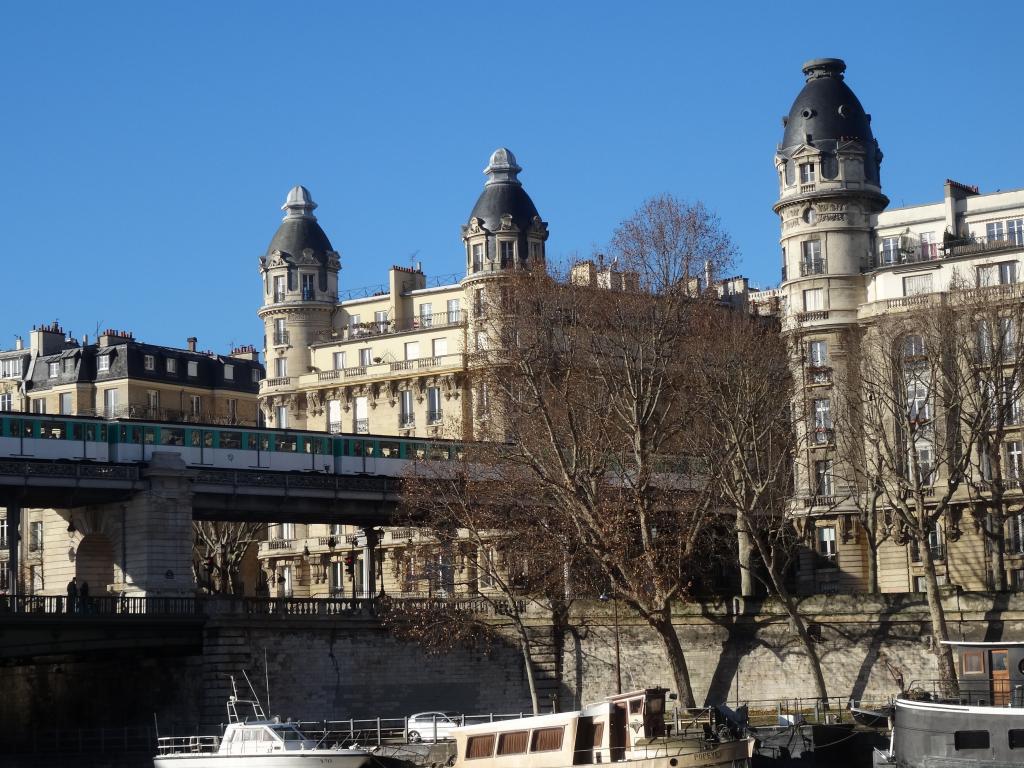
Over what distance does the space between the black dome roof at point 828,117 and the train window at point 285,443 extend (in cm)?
2819

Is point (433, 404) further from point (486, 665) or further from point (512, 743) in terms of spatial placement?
point (512, 743)

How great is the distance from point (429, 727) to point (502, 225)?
49.2 m

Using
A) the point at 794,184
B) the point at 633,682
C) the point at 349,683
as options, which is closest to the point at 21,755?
the point at 349,683

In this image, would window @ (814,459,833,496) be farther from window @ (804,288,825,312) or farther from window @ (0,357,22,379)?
window @ (0,357,22,379)

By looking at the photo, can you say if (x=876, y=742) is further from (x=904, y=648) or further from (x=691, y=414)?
(x=691, y=414)

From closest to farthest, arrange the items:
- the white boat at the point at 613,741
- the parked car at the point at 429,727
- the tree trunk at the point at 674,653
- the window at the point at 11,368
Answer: the white boat at the point at 613,741 → the parked car at the point at 429,727 → the tree trunk at the point at 674,653 → the window at the point at 11,368

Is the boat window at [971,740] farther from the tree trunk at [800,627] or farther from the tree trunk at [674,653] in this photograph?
the tree trunk at [674,653]

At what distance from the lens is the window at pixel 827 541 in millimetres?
93188

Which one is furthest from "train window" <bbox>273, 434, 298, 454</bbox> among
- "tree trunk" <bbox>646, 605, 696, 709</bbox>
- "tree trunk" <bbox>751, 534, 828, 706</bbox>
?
"tree trunk" <bbox>751, 534, 828, 706</bbox>

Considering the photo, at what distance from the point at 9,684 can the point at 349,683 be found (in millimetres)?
13470

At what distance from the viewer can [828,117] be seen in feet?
310

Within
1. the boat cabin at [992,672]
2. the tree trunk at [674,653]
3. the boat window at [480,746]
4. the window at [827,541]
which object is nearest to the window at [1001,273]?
the window at [827,541]

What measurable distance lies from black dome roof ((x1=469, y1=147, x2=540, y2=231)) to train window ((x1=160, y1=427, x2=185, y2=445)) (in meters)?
35.3

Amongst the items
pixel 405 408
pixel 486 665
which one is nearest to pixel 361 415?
pixel 405 408
